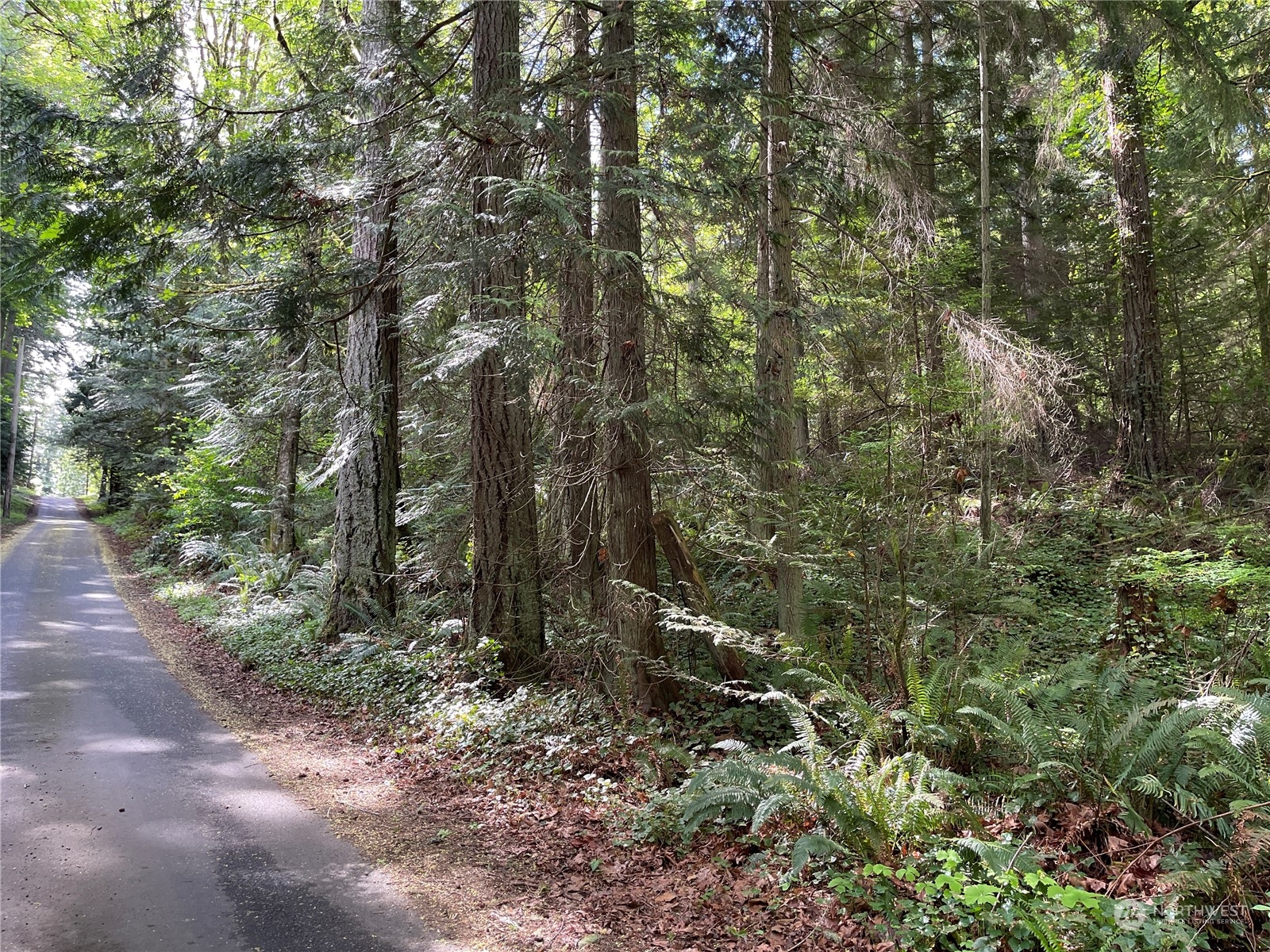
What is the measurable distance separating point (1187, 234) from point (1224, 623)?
932 cm

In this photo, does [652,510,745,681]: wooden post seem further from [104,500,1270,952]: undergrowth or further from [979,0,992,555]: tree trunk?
[979,0,992,555]: tree trunk

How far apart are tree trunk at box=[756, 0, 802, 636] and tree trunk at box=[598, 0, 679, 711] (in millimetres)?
1205

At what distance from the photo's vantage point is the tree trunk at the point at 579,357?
6.41m

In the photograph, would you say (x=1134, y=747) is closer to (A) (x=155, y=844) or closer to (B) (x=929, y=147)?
(A) (x=155, y=844)

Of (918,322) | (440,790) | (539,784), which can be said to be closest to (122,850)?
(440,790)

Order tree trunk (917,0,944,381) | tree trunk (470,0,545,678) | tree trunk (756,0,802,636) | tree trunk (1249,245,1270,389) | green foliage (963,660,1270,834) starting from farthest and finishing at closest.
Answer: tree trunk (1249,245,1270,389) < tree trunk (917,0,944,381) < tree trunk (470,0,545,678) < tree trunk (756,0,802,636) < green foliage (963,660,1270,834)

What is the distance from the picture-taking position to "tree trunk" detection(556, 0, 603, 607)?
21.0 feet

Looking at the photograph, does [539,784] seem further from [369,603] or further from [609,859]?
[369,603]

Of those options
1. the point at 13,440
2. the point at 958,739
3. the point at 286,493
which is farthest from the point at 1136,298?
the point at 13,440

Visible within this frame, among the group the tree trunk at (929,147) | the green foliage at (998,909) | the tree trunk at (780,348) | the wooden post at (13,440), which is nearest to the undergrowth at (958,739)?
the green foliage at (998,909)

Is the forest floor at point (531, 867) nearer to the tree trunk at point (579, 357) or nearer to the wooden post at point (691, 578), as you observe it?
the wooden post at point (691, 578)

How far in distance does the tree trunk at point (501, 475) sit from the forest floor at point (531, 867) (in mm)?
1605

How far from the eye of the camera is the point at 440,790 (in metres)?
5.68

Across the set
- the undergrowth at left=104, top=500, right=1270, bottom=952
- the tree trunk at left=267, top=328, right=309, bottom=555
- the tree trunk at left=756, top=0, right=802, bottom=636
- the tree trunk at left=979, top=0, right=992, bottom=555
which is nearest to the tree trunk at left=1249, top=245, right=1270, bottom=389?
the tree trunk at left=979, top=0, right=992, bottom=555
